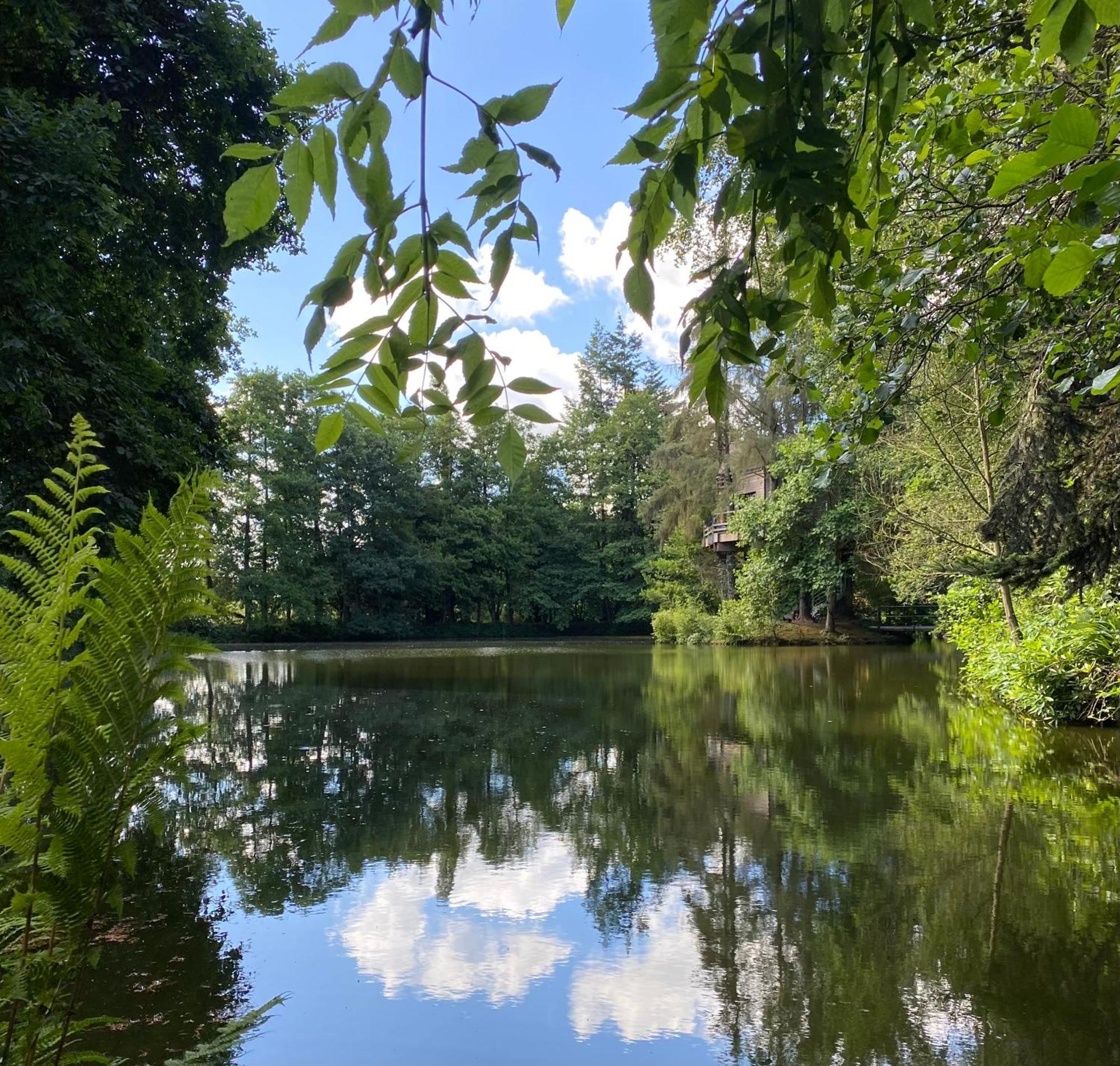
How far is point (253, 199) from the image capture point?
1.06 m

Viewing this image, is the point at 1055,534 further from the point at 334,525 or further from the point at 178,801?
the point at 334,525

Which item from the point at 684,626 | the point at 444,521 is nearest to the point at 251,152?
the point at 684,626

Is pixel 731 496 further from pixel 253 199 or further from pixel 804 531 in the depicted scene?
pixel 253 199

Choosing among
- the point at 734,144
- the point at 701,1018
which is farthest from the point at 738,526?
the point at 734,144

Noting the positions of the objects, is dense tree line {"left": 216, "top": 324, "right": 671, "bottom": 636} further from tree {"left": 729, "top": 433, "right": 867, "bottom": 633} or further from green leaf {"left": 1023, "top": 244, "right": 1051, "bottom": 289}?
green leaf {"left": 1023, "top": 244, "right": 1051, "bottom": 289}

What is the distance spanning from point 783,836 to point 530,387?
16.3 feet

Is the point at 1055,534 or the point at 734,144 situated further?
the point at 1055,534

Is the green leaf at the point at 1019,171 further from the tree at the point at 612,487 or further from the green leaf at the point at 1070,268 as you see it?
the tree at the point at 612,487

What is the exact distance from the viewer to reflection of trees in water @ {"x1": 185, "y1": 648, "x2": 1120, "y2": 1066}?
3.24m

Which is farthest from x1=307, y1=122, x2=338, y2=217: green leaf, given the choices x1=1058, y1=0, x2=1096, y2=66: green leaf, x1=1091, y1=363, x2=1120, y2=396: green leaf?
x1=1091, y1=363, x2=1120, y2=396: green leaf

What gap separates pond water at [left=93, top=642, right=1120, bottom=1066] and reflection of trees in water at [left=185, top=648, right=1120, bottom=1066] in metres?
0.02

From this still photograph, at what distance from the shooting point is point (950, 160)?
3.88 m

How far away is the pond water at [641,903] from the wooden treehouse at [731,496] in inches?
722

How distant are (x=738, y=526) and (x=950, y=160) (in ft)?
73.5
